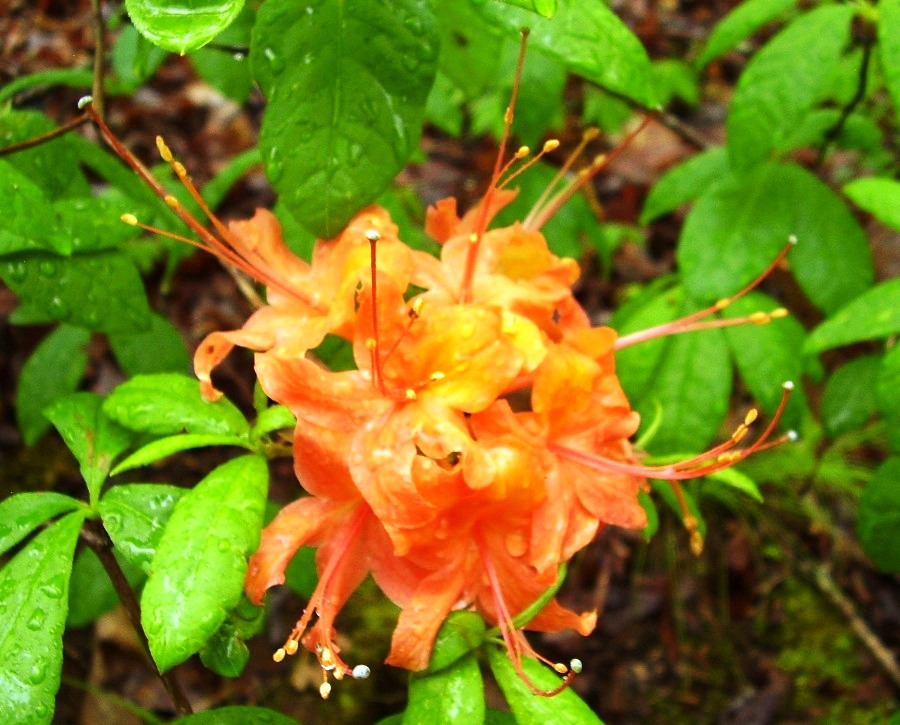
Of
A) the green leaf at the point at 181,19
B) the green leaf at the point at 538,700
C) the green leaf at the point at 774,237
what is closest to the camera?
the green leaf at the point at 181,19

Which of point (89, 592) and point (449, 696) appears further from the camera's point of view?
point (89, 592)

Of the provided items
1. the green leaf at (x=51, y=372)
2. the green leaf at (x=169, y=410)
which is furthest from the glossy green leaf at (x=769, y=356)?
the green leaf at (x=51, y=372)

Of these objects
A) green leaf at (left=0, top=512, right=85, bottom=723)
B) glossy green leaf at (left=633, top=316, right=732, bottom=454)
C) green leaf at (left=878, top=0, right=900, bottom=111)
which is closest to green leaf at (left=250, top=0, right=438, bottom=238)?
green leaf at (left=0, top=512, right=85, bottom=723)

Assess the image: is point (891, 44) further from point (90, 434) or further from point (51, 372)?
point (51, 372)

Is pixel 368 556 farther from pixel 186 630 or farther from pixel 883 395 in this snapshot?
pixel 883 395

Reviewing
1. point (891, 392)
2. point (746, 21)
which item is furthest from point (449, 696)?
Answer: point (746, 21)

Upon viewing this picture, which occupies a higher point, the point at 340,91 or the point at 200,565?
the point at 340,91

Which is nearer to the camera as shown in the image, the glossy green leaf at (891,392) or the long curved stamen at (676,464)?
the long curved stamen at (676,464)

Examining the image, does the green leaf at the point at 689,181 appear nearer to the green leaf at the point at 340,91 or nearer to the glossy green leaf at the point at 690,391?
the glossy green leaf at the point at 690,391
